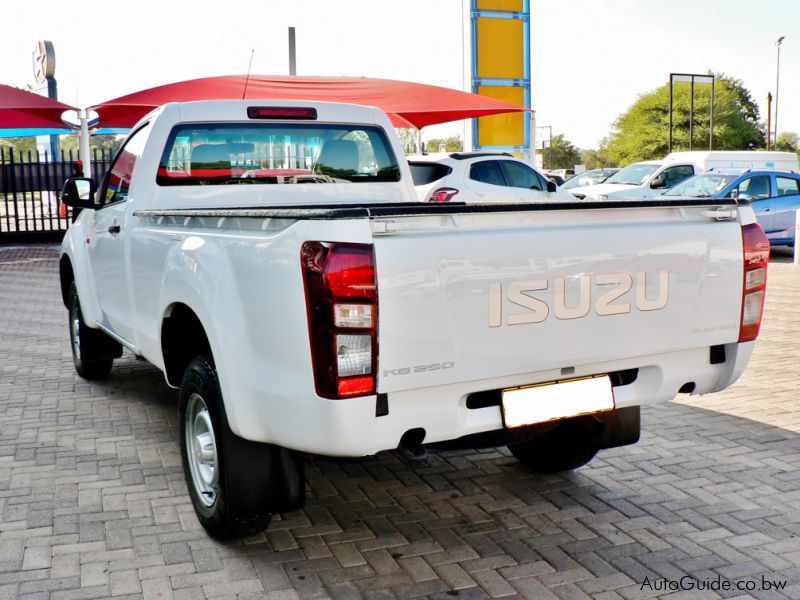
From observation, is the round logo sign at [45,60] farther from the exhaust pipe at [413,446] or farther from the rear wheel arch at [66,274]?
the exhaust pipe at [413,446]

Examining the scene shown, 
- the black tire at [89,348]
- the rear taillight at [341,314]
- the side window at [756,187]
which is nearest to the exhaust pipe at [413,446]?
the rear taillight at [341,314]

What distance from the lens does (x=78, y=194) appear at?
5926 mm

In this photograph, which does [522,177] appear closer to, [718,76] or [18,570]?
[18,570]

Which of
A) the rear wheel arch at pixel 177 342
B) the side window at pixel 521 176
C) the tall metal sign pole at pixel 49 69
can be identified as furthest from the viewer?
the tall metal sign pole at pixel 49 69

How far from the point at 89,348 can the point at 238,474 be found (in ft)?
12.2

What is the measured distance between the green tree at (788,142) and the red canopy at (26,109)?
80175mm

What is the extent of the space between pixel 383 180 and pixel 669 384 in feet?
7.99

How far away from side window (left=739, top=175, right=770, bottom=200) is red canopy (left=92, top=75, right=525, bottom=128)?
16.3ft

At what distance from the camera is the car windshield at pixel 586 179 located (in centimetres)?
2752

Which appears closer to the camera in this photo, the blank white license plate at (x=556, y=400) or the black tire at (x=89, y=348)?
the blank white license plate at (x=556, y=400)

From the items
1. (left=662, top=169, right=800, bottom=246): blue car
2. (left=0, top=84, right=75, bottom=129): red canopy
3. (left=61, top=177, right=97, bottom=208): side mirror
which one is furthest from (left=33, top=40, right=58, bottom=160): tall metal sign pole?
(left=61, top=177, right=97, bottom=208): side mirror

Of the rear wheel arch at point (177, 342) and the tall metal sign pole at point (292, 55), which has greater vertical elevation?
the tall metal sign pole at point (292, 55)

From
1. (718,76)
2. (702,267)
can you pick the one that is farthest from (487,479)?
(718,76)

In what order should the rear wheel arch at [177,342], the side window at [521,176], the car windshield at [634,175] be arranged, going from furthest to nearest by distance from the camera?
the car windshield at [634,175] < the side window at [521,176] < the rear wheel arch at [177,342]
